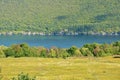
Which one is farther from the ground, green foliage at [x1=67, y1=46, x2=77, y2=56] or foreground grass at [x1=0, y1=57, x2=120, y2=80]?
green foliage at [x1=67, y1=46, x2=77, y2=56]

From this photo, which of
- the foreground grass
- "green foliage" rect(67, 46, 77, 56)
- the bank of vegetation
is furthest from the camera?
"green foliage" rect(67, 46, 77, 56)

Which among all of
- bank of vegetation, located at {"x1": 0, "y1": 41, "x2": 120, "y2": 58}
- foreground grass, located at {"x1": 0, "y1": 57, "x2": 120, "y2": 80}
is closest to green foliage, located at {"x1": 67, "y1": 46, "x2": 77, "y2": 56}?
bank of vegetation, located at {"x1": 0, "y1": 41, "x2": 120, "y2": 58}

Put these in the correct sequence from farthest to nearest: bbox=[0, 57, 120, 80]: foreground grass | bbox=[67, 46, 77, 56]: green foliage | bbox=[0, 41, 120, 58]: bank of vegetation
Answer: bbox=[67, 46, 77, 56]: green foliage → bbox=[0, 41, 120, 58]: bank of vegetation → bbox=[0, 57, 120, 80]: foreground grass

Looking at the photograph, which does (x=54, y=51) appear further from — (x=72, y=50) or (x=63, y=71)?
(x=63, y=71)

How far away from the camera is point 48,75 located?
7781 centimetres

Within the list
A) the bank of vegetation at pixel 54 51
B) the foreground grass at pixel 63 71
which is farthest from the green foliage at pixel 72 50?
the foreground grass at pixel 63 71

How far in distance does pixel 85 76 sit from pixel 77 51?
57930 millimetres

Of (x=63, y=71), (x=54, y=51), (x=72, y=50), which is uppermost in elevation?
(x=54, y=51)

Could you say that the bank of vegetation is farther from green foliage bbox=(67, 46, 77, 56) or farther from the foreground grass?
the foreground grass

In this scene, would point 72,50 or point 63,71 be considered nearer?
point 63,71

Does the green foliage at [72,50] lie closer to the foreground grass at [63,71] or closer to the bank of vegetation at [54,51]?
the bank of vegetation at [54,51]

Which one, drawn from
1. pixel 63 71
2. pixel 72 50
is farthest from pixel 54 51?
pixel 63 71

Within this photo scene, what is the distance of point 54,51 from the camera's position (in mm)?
128875

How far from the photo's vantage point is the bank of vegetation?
125938 mm
